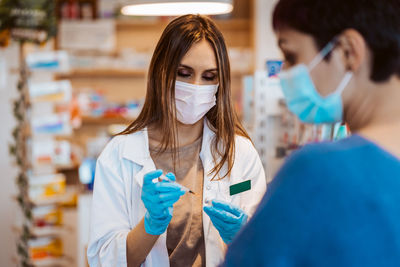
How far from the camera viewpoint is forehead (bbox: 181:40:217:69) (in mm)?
1884

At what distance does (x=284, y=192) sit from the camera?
3.08ft

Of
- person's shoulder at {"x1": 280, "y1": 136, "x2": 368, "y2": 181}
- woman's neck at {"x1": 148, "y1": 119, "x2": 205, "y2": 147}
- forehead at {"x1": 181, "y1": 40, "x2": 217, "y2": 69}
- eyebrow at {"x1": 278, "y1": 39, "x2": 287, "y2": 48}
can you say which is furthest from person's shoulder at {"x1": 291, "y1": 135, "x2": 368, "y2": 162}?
woman's neck at {"x1": 148, "y1": 119, "x2": 205, "y2": 147}

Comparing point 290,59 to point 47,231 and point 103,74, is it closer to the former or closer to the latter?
point 47,231

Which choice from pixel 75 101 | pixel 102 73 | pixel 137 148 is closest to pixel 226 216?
pixel 137 148

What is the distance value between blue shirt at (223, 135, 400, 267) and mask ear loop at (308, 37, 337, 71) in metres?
0.17

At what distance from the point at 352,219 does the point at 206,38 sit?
115cm

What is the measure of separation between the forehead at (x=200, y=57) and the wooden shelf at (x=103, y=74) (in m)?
4.33

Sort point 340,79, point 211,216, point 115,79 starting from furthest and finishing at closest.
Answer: point 115,79 → point 211,216 → point 340,79

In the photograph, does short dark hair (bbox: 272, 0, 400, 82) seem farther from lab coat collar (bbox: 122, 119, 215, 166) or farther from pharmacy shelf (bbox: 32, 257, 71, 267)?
pharmacy shelf (bbox: 32, 257, 71, 267)

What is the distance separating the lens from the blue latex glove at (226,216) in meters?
1.72

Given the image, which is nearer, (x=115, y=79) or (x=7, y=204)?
(x=7, y=204)

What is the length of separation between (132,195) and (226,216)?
1.21 feet

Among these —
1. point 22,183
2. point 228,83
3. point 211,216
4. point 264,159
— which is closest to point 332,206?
point 211,216

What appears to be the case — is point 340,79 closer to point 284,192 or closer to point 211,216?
point 284,192
